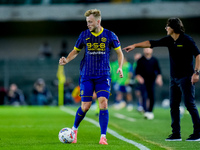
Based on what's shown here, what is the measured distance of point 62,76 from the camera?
27.9m

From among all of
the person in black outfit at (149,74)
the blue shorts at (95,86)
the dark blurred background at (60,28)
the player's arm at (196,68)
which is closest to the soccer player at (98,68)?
the blue shorts at (95,86)

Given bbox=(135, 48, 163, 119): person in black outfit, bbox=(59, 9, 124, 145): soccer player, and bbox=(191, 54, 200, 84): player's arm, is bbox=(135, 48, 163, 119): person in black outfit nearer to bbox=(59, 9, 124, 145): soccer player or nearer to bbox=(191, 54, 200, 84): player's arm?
bbox=(191, 54, 200, 84): player's arm

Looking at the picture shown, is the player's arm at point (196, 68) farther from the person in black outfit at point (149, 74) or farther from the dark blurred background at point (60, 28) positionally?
the dark blurred background at point (60, 28)

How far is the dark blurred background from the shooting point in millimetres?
28250

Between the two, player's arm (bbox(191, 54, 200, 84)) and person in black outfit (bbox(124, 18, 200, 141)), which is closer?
player's arm (bbox(191, 54, 200, 84))

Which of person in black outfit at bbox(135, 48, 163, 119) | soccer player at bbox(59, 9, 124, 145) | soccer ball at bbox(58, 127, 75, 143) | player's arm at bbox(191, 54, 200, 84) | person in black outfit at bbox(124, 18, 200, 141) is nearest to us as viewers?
soccer ball at bbox(58, 127, 75, 143)

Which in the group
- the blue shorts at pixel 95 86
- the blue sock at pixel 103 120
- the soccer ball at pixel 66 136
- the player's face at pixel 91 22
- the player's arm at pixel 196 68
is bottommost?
the soccer ball at pixel 66 136

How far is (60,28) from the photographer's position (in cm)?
3503

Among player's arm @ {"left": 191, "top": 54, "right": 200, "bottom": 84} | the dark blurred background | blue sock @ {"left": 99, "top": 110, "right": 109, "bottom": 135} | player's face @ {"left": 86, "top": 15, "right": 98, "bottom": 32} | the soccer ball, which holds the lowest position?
the soccer ball

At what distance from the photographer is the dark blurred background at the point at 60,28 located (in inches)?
1112

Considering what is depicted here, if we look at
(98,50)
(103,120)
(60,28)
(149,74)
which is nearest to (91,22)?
(98,50)

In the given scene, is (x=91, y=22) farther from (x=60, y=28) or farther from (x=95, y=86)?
(x=60, y=28)

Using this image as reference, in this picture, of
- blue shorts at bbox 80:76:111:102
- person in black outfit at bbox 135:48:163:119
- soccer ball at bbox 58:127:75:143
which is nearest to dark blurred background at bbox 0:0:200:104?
person in black outfit at bbox 135:48:163:119

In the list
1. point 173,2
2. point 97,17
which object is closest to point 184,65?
point 97,17
